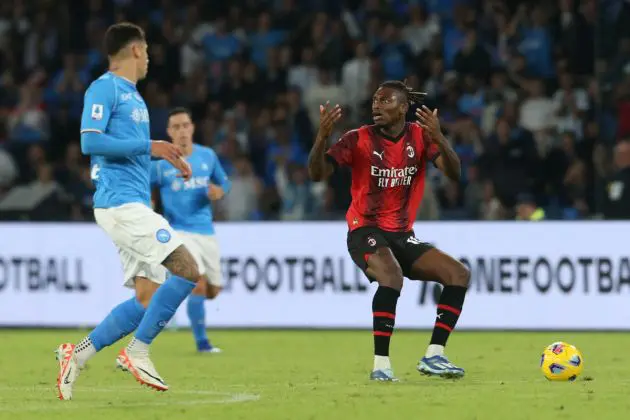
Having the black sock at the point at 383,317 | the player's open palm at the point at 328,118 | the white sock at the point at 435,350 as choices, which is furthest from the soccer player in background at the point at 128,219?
the white sock at the point at 435,350

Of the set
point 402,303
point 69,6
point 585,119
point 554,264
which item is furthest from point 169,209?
point 69,6

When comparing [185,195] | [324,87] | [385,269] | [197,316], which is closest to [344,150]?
[385,269]

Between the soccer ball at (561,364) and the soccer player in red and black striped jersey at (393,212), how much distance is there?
635 millimetres

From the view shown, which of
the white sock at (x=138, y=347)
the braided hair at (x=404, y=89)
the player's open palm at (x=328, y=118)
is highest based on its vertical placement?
the braided hair at (x=404, y=89)

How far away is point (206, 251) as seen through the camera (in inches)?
520

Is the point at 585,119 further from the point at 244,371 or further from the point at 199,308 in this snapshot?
the point at 244,371

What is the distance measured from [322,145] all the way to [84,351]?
2.15 metres

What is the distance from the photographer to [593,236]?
15.4 metres

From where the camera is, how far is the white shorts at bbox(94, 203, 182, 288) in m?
8.48

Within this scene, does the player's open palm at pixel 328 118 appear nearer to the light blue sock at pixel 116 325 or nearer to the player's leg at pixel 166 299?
the player's leg at pixel 166 299

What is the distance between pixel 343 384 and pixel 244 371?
165cm

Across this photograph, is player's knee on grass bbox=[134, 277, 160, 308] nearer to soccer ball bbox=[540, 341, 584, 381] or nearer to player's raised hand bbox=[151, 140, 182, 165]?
player's raised hand bbox=[151, 140, 182, 165]

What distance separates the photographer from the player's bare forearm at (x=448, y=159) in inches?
374

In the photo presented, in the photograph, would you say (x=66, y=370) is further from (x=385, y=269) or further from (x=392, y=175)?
(x=392, y=175)
